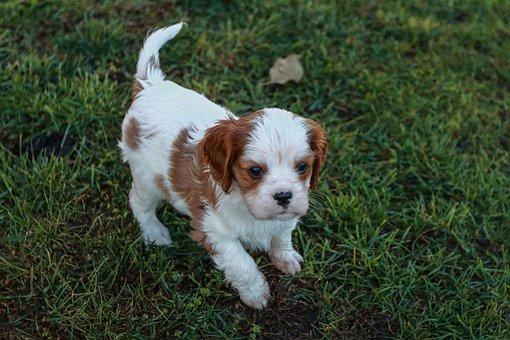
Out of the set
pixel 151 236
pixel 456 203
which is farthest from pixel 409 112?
pixel 151 236

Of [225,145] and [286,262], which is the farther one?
[286,262]

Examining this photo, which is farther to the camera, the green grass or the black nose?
the green grass

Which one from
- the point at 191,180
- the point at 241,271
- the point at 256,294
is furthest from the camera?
the point at 256,294

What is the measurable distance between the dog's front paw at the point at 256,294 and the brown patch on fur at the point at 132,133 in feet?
3.25

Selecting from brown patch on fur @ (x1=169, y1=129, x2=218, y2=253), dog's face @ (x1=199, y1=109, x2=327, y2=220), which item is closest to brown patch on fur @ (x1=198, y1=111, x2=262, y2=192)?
dog's face @ (x1=199, y1=109, x2=327, y2=220)

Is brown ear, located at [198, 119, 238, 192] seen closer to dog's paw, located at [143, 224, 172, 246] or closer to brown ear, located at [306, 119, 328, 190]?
brown ear, located at [306, 119, 328, 190]

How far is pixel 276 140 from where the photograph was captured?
2801 mm

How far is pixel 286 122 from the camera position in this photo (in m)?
2.84

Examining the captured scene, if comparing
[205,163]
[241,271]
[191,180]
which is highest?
[205,163]

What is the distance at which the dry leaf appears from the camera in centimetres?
499

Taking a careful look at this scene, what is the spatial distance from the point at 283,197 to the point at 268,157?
19 centimetres

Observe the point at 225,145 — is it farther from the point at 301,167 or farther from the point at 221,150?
the point at 301,167

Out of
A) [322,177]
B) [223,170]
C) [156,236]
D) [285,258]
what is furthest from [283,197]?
[322,177]

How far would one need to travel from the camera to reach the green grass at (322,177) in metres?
3.62
